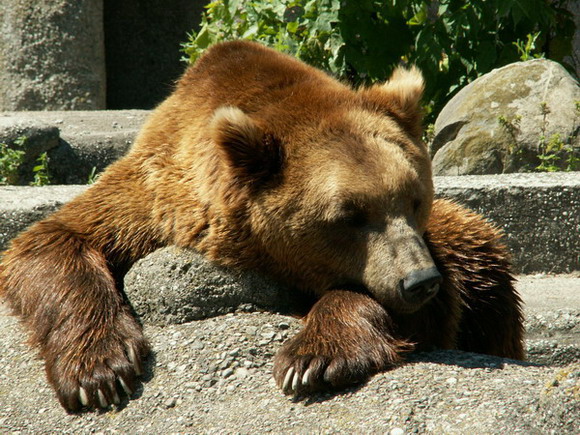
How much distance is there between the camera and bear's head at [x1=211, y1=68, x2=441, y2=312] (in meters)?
3.74

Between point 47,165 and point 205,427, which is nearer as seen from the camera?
point 205,427

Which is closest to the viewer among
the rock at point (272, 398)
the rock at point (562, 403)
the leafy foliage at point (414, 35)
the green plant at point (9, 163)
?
the rock at point (562, 403)

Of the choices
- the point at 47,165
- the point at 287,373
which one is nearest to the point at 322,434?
the point at 287,373

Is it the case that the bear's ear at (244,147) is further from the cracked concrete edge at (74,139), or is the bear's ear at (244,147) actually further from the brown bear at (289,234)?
the cracked concrete edge at (74,139)

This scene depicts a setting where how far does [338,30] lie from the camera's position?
25.6 feet

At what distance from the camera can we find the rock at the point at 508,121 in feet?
22.2

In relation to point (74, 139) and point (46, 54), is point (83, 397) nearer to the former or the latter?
point (74, 139)

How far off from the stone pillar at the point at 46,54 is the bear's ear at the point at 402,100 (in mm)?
7296

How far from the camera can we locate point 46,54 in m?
10.7

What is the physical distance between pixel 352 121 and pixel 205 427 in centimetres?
158

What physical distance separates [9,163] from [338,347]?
4.30 metres

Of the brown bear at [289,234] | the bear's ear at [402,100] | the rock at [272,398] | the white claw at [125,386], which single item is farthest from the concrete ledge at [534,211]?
the white claw at [125,386]

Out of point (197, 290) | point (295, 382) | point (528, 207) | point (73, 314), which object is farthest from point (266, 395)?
point (528, 207)

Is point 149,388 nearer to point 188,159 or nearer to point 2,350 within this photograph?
point 2,350
